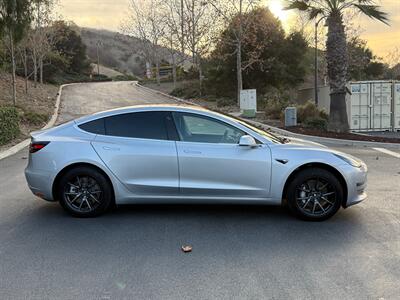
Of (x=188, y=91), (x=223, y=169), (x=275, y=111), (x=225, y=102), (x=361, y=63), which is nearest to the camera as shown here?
(x=223, y=169)

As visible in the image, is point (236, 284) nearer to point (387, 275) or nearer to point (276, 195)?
point (387, 275)

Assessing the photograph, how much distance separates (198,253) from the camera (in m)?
4.99

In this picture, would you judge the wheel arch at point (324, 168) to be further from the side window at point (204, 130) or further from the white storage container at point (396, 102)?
the white storage container at point (396, 102)

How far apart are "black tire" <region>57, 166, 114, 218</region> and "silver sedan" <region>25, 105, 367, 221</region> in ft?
0.04

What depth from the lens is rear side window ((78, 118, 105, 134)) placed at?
631 centimetres

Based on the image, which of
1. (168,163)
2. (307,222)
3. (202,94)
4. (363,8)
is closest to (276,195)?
(307,222)

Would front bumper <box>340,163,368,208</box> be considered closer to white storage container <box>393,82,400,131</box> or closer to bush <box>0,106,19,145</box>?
bush <box>0,106,19,145</box>

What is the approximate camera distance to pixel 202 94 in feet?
113

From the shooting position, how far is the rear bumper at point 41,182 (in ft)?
20.3

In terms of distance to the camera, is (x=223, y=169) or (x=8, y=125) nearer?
(x=223, y=169)

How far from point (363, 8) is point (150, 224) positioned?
48.5 feet

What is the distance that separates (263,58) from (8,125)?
21924mm

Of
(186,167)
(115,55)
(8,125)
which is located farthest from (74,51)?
(115,55)

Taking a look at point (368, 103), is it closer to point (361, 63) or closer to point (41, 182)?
point (41, 182)
